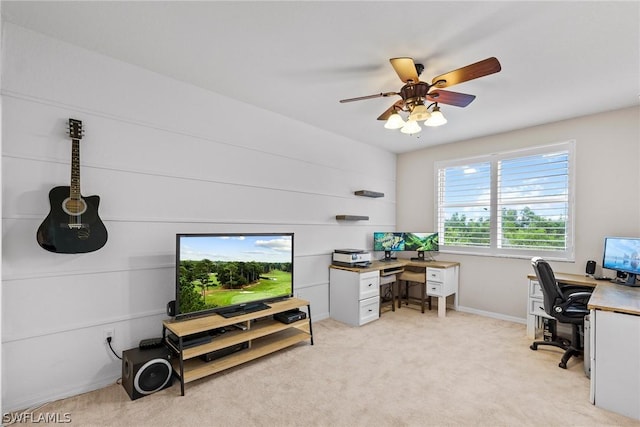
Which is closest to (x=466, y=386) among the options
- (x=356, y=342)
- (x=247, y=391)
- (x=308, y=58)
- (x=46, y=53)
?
(x=356, y=342)

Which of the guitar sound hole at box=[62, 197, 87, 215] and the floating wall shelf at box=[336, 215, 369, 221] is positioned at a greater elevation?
the guitar sound hole at box=[62, 197, 87, 215]

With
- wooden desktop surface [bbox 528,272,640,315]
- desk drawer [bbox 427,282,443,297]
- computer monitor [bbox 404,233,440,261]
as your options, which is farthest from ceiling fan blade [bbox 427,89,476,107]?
desk drawer [bbox 427,282,443,297]

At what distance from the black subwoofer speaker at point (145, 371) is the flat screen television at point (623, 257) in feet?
13.7

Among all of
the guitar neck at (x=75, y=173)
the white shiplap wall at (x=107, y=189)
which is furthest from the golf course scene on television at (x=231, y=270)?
the guitar neck at (x=75, y=173)

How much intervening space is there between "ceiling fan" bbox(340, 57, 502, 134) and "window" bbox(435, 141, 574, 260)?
2108mm

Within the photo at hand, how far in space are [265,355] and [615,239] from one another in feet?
12.2

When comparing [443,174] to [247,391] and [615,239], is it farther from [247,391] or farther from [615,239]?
[247,391]

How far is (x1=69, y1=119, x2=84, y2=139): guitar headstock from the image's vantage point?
2141mm

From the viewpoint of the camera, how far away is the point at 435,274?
13.8ft

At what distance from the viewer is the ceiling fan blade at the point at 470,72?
1.84 meters

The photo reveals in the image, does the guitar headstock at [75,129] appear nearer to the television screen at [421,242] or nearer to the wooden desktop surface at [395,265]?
the wooden desktop surface at [395,265]

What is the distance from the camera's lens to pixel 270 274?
119 inches

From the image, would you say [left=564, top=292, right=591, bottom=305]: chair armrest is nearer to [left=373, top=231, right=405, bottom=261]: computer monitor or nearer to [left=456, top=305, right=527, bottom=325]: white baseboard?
[left=456, top=305, right=527, bottom=325]: white baseboard

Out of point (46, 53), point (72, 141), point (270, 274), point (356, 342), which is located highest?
point (46, 53)
